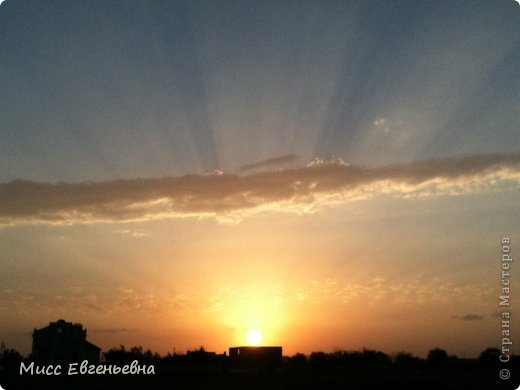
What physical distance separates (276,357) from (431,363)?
49.7 m

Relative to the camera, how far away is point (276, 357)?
130250 millimetres

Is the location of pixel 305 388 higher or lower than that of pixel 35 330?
lower

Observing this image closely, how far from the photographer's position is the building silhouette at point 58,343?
10075 centimetres

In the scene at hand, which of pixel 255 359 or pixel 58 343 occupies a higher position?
pixel 58 343

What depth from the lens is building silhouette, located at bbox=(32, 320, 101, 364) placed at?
101 metres

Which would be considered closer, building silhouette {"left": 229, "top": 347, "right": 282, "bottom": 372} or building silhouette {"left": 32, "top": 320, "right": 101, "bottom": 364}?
building silhouette {"left": 32, "top": 320, "right": 101, "bottom": 364}

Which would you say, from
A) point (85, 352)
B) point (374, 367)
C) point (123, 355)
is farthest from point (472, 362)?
point (85, 352)

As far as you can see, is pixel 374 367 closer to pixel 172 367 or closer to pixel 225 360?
pixel 225 360

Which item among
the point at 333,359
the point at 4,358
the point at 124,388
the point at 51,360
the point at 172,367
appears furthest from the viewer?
the point at 333,359

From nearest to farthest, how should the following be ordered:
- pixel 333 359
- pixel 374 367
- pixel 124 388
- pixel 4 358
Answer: pixel 124 388 < pixel 4 358 < pixel 374 367 < pixel 333 359

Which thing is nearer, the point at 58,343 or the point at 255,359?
the point at 58,343

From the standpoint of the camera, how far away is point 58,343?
101875 mm

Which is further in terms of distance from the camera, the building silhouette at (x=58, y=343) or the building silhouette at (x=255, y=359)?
the building silhouette at (x=255, y=359)

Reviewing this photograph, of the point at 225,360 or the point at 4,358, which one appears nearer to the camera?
the point at 4,358
